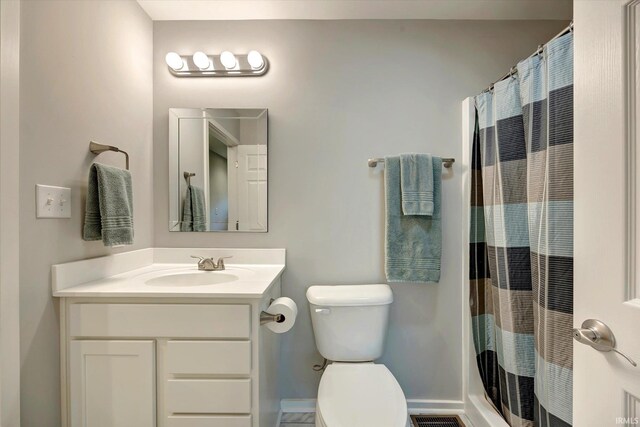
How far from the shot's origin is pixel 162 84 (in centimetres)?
179

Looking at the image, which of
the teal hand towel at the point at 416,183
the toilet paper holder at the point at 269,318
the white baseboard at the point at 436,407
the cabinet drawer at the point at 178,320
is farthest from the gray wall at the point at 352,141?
the cabinet drawer at the point at 178,320

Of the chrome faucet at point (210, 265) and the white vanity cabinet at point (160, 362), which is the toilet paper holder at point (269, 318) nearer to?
the white vanity cabinet at point (160, 362)

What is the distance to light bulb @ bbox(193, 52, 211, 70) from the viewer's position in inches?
66.5

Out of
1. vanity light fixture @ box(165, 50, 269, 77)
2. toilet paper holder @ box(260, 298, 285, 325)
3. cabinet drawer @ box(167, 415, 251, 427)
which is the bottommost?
cabinet drawer @ box(167, 415, 251, 427)

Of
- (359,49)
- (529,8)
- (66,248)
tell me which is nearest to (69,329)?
(66,248)

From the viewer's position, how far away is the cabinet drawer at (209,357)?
A: 112 centimetres

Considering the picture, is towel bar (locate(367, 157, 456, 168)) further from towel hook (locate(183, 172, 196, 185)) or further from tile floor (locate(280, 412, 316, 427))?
tile floor (locate(280, 412, 316, 427))

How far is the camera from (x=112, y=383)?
114 cm

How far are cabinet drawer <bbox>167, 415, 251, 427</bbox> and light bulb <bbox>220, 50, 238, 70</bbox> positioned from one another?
1653 millimetres

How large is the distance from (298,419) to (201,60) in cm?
204

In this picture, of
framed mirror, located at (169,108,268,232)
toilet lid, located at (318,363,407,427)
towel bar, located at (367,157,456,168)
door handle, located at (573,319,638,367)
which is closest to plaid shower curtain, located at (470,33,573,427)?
towel bar, located at (367,157,456,168)

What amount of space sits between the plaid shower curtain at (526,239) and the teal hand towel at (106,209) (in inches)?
63.6

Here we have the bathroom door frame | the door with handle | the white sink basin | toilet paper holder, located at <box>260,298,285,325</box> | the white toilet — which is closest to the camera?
the door with handle

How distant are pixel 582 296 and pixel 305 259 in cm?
126
